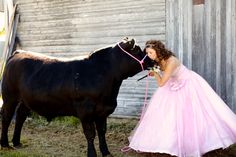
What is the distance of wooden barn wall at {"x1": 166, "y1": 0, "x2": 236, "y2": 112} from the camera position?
679cm

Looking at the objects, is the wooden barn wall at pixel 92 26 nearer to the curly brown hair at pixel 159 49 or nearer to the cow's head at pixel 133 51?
the curly brown hair at pixel 159 49

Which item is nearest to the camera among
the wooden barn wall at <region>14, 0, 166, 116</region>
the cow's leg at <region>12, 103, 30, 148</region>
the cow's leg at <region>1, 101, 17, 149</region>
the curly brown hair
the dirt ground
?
the curly brown hair

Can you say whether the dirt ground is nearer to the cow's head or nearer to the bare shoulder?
the bare shoulder

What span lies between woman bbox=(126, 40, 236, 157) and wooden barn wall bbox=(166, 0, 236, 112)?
1.23 metres

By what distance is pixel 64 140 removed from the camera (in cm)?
717

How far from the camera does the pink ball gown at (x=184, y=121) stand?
537cm

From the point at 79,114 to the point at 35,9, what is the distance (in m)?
5.45

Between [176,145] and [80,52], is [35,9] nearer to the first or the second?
[80,52]

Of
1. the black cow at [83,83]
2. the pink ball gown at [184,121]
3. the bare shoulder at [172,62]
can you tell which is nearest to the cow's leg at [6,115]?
the black cow at [83,83]

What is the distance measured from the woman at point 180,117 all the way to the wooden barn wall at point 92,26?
7.02 feet

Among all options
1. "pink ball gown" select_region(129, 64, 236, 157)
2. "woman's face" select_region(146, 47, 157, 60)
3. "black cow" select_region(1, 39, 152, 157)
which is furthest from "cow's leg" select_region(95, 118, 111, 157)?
"woman's face" select_region(146, 47, 157, 60)

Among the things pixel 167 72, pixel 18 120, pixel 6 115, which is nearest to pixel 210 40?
pixel 167 72

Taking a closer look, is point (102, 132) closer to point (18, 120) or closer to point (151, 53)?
point (151, 53)

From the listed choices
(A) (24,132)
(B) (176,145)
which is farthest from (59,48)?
(B) (176,145)
